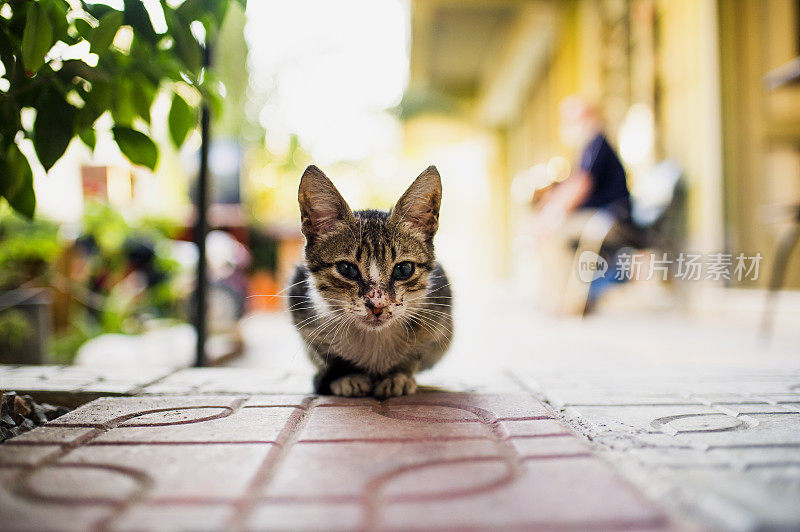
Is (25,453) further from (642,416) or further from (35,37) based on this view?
(642,416)

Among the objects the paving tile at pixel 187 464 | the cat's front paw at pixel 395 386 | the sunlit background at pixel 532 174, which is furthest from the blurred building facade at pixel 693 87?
the paving tile at pixel 187 464

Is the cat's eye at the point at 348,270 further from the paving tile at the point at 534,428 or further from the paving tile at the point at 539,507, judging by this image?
the paving tile at the point at 539,507

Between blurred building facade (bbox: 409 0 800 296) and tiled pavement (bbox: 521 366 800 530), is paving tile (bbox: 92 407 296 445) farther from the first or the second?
blurred building facade (bbox: 409 0 800 296)

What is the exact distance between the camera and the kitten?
1.58m

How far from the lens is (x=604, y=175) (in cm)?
477

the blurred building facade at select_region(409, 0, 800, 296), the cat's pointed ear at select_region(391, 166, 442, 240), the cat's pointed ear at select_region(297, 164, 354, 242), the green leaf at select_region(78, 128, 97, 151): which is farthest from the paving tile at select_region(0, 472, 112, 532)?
the blurred building facade at select_region(409, 0, 800, 296)

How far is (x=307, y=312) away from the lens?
69.6 inches

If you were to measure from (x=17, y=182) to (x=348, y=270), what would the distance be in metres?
0.86

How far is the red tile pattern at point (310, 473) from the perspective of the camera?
77 centimetres

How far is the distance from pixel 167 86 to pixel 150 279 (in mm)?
3210

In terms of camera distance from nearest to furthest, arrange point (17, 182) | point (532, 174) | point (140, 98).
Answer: point (17, 182)
point (140, 98)
point (532, 174)

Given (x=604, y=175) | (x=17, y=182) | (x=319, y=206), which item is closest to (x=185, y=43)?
(x=17, y=182)

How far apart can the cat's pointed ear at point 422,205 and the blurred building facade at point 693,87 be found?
179 centimetres

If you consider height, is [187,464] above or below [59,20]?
below
